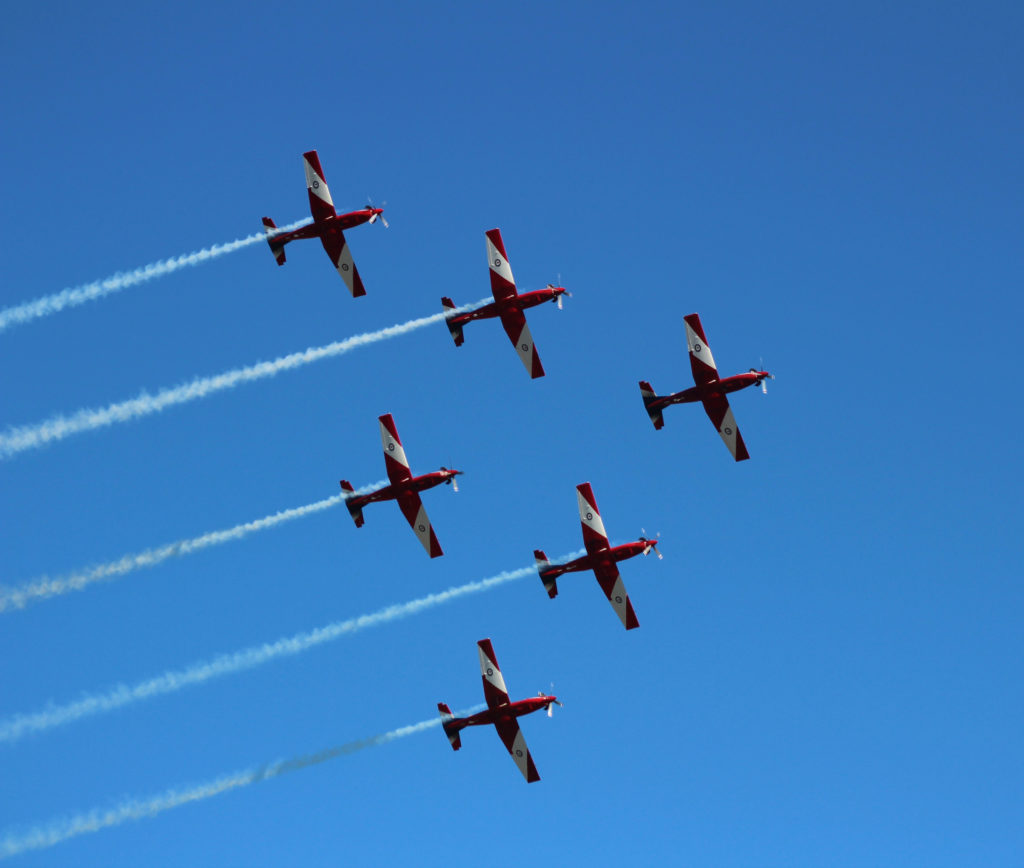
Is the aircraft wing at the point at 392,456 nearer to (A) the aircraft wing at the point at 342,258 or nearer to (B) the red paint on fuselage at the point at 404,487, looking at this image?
(B) the red paint on fuselage at the point at 404,487

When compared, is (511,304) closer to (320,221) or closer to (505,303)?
(505,303)

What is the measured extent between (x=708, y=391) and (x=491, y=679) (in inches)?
832

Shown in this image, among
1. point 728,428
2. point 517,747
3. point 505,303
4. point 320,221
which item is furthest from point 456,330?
point 517,747

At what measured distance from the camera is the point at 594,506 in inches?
2955

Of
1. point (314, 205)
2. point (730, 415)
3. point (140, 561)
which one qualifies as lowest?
point (140, 561)

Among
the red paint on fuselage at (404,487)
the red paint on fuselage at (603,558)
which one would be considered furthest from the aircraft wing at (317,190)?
the red paint on fuselage at (603,558)

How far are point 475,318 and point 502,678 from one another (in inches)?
837

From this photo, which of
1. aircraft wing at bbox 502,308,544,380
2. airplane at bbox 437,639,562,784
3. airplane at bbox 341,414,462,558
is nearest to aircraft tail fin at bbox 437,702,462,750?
airplane at bbox 437,639,562,784

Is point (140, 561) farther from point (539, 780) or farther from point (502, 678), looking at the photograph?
point (539, 780)

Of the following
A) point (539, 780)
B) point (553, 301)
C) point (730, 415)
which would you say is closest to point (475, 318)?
point (553, 301)

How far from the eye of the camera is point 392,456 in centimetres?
7300

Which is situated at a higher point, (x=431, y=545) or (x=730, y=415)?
(x=730, y=415)

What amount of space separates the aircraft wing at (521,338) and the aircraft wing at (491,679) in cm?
1643

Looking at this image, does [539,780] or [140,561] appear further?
[539,780]
